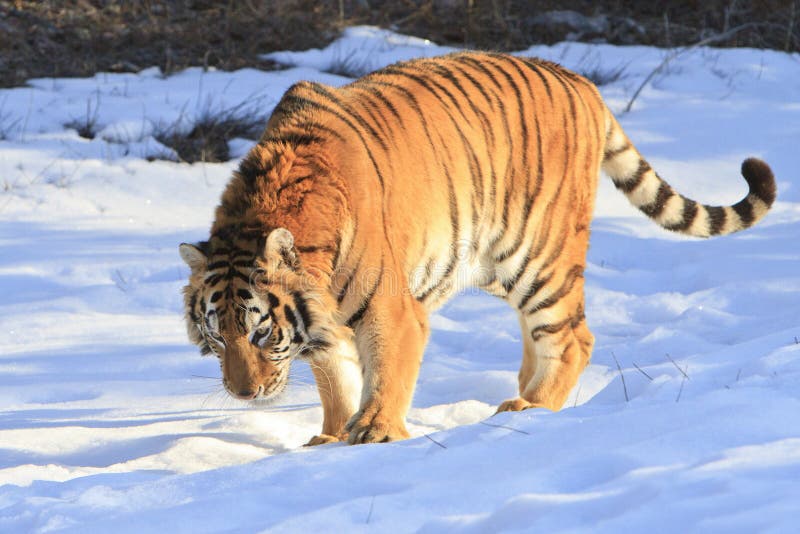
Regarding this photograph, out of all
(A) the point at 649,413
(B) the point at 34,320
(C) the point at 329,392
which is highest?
(A) the point at 649,413

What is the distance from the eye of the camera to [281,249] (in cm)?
317

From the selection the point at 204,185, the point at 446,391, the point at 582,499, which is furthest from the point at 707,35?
the point at 582,499

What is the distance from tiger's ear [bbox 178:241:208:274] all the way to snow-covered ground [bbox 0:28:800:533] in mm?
610

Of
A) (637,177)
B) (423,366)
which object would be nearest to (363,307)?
(423,366)

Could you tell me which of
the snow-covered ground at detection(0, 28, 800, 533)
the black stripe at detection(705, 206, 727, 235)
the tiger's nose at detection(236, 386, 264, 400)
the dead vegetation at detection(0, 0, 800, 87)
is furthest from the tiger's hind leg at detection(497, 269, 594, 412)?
the dead vegetation at detection(0, 0, 800, 87)

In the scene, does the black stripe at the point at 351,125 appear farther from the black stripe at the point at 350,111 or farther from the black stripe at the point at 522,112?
the black stripe at the point at 522,112

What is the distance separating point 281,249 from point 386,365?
0.53 meters

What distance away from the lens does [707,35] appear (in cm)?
950

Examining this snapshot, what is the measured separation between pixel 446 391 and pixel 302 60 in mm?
4655

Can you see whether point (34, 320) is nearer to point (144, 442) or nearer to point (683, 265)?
point (144, 442)

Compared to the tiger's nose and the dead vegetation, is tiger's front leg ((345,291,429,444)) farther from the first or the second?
the dead vegetation

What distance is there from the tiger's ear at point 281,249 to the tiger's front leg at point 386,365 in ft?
1.06

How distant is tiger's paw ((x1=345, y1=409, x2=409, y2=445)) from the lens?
3318 millimetres

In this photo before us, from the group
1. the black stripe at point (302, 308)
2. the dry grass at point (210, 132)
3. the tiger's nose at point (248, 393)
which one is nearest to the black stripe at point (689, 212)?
the black stripe at point (302, 308)
